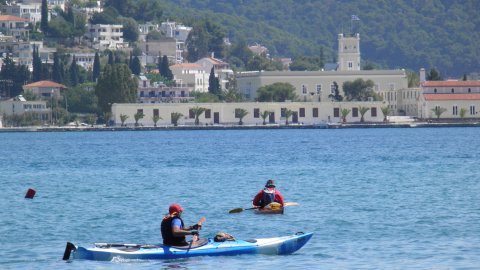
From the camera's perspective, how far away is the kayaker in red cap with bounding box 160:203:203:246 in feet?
113

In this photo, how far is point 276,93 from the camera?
559 ft

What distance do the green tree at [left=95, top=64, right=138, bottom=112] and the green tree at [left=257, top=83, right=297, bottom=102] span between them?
1578 cm

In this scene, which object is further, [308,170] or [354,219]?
[308,170]

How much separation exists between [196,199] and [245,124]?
379ft

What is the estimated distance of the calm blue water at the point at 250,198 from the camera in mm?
35875

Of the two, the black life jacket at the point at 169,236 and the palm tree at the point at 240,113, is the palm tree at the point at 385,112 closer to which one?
the palm tree at the point at 240,113

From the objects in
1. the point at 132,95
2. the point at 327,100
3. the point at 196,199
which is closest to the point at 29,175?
the point at 196,199

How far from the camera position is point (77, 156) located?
94312mm

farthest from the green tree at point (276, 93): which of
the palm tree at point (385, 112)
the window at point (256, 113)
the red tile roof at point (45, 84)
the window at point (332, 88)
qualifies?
the red tile roof at point (45, 84)

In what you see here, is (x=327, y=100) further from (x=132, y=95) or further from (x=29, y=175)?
(x=29, y=175)

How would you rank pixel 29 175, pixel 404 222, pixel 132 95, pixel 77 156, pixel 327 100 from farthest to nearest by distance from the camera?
pixel 327 100 → pixel 132 95 → pixel 77 156 → pixel 29 175 → pixel 404 222

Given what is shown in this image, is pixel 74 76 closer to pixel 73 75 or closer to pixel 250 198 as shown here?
pixel 73 75

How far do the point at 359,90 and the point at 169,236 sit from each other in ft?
453

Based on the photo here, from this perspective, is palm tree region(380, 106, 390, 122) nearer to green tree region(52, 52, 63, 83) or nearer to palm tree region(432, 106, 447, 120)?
palm tree region(432, 106, 447, 120)
